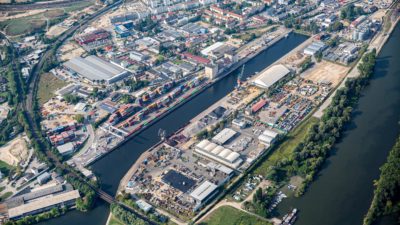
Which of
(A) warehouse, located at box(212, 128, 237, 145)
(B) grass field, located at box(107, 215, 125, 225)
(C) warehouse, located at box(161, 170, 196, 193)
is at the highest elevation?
(A) warehouse, located at box(212, 128, 237, 145)

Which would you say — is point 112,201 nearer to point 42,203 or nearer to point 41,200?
point 42,203

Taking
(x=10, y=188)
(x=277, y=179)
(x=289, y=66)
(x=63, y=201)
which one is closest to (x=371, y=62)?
(x=289, y=66)

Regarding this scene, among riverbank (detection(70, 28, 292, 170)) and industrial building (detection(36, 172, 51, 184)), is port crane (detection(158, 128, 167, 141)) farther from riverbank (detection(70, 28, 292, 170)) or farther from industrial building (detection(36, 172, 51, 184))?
industrial building (detection(36, 172, 51, 184))

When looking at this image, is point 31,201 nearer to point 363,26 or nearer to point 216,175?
point 216,175

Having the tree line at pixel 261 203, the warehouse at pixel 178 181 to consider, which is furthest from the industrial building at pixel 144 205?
the tree line at pixel 261 203

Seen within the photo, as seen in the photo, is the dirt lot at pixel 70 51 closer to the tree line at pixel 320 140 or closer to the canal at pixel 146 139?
the canal at pixel 146 139

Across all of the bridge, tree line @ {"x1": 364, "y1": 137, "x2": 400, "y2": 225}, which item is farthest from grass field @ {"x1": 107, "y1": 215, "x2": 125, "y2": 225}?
tree line @ {"x1": 364, "y1": 137, "x2": 400, "y2": 225}
